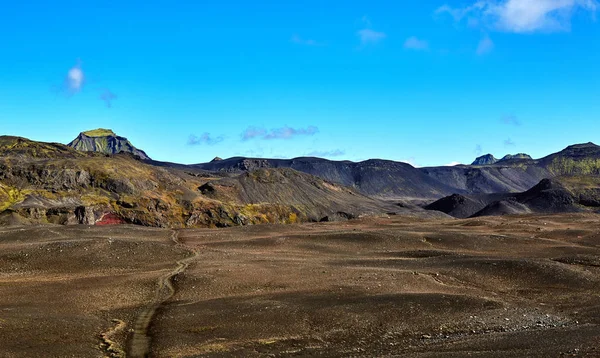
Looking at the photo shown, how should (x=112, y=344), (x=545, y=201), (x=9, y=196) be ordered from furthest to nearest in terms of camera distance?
(x=545, y=201)
(x=9, y=196)
(x=112, y=344)

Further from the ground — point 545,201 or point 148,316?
point 545,201

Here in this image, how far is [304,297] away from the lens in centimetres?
3023

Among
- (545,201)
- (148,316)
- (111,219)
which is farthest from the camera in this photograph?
(545,201)

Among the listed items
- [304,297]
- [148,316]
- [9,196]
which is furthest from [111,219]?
[304,297]

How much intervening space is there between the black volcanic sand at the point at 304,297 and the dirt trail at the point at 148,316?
14.6 inches

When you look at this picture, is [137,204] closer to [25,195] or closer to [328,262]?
[25,195]

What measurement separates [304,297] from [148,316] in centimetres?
783

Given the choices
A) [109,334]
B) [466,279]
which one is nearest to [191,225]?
[466,279]

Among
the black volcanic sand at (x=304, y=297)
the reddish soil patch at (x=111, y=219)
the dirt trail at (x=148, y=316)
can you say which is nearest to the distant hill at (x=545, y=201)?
the reddish soil patch at (x=111, y=219)

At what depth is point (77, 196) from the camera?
97.8m

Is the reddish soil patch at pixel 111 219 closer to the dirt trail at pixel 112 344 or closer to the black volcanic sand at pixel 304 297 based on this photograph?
the black volcanic sand at pixel 304 297

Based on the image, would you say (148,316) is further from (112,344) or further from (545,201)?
(545,201)

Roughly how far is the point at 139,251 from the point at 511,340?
102 ft

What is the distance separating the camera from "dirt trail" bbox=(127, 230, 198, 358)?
72.6 ft
